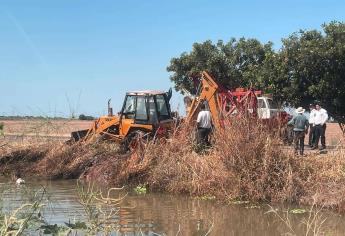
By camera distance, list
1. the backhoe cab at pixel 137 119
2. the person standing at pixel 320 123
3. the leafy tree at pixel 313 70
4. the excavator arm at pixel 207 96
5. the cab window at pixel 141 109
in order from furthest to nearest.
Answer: the leafy tree at pixel 313 70 → the person standing at pixel 320 123 → the cab window at pixel 141 109 → the backhoe cab at pixel 137 119 → the excavator arm at pixel 207 96

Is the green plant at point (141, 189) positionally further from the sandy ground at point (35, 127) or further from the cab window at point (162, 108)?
the cab window at point (162, 108)

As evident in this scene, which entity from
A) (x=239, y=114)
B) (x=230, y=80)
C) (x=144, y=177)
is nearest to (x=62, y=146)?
(x=144, y=177)

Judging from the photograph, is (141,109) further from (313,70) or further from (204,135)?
(313,70)

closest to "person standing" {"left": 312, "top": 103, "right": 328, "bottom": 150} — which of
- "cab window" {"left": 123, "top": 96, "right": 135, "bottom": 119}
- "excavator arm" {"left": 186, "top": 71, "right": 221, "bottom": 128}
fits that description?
"excavator arm" {"left": 186, "top": 71, "right": 221, "bottom": 128}

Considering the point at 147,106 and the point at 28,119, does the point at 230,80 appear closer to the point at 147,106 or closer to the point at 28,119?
the point at 147,106

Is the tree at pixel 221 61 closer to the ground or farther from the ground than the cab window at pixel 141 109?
farther from the ground

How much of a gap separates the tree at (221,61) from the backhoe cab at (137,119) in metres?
17.9

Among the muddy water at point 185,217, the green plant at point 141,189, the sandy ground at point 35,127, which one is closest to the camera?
the muddy water at point 185,217

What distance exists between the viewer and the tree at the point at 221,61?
38.1m

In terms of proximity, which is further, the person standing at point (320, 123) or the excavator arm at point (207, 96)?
the person standing at point (320, 123)

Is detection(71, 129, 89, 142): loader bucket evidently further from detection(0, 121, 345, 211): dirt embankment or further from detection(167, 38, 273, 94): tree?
detection(167, 38, 273, 94): tree

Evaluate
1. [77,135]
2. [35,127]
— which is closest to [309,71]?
[77,135]

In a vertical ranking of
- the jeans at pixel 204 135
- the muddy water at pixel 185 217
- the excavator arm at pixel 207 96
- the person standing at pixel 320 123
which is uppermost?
the excavator arm at pixel 207 96

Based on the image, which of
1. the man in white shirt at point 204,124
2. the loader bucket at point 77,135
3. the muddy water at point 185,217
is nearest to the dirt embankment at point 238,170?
the muddy water at point 185,217
